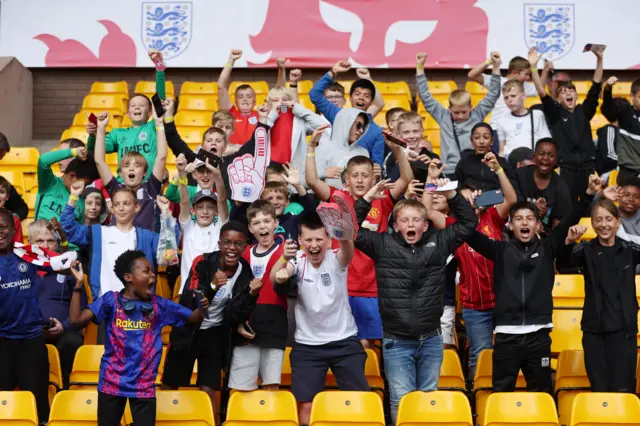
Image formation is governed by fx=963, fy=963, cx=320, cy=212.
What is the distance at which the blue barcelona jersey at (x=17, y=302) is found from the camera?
6027 millimetres

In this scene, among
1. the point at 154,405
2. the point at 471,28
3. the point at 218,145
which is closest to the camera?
the point at 154,405

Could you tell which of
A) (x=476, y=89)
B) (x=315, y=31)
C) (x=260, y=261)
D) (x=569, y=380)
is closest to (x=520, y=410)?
(x=569, y=380)

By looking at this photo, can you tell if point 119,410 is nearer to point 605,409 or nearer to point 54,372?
point 54,372

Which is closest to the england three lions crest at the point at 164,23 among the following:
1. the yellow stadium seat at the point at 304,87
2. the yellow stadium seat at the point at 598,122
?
the yellow stadium seat at the point at 304,87

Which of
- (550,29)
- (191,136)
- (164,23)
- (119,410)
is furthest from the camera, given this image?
(164,23)

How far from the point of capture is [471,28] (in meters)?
11.7

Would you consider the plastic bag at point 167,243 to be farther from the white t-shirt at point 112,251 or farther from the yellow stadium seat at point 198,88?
the yellow stadium seat at point 198,88

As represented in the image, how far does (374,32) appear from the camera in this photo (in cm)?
1177

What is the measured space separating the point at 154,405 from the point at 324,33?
7.25 meters

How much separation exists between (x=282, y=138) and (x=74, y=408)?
2.95 m

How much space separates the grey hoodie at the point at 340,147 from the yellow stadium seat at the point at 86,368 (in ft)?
7.63

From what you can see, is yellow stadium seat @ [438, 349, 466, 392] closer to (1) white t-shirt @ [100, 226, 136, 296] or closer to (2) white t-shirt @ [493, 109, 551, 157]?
(1) white t-shirt @ [100, 226, 136, 296]

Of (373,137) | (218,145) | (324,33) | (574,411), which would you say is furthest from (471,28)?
(574,411)

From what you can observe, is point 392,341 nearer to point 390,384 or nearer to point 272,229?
point 390,384
